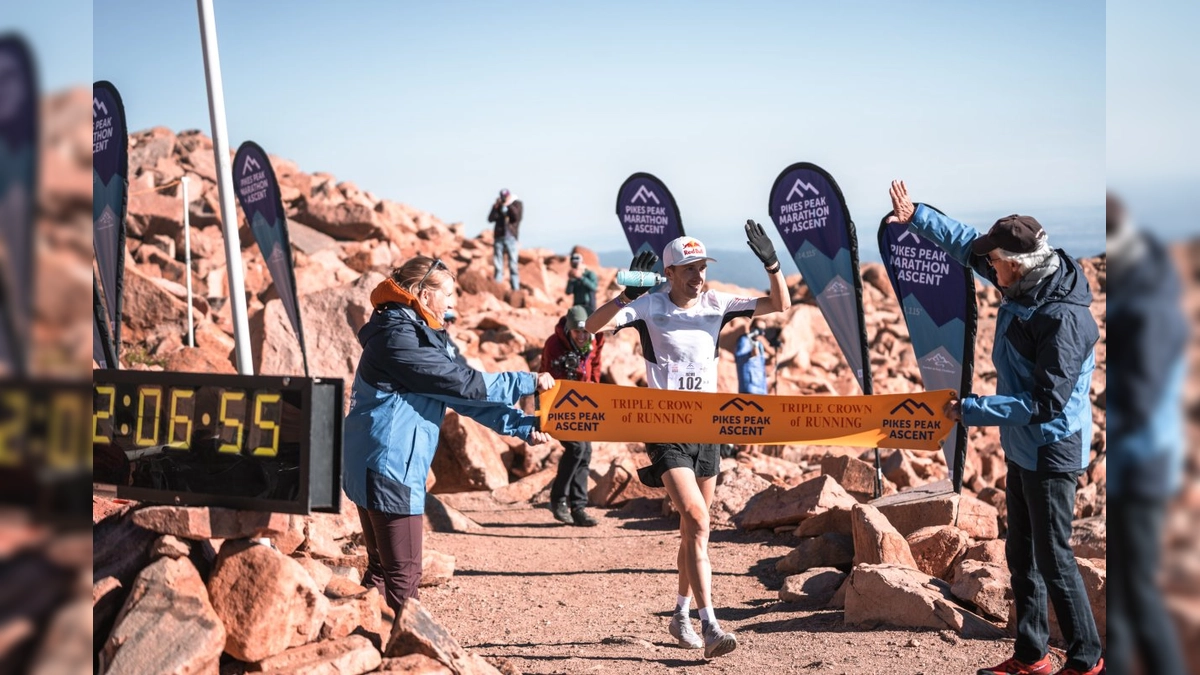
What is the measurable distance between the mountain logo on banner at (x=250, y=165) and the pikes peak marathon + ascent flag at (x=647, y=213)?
4.66 metres

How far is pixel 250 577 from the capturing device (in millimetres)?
4945

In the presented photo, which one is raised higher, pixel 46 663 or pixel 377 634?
pixel 46 663

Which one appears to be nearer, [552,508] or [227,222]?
[227,222]

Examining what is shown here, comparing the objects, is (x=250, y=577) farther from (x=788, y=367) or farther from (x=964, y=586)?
(x=788, y=367)

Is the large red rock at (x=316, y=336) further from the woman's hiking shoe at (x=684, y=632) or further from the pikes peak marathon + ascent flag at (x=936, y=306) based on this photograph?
the woman's hiking shoe at (x=684, y=632)

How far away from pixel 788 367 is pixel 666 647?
19837mm

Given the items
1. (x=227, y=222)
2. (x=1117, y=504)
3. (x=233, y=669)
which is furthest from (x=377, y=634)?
(x=1117, y=504)

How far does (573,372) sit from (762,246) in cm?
→ 406

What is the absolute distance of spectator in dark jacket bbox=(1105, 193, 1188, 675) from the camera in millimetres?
1814

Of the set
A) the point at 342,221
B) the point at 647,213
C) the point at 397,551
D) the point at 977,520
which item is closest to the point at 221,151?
the point at 397,551

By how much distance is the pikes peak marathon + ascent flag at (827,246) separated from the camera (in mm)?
10539

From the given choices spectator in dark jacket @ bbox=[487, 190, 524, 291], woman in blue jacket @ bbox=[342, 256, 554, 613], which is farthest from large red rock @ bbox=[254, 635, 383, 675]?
spectator in dark jacket @ bbox=[487, 190, 524, 291]

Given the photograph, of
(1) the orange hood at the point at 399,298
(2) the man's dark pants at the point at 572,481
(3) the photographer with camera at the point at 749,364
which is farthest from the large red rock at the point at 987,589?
(3) the photographer with camera at the point at 749,364

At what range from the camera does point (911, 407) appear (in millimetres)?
6391
